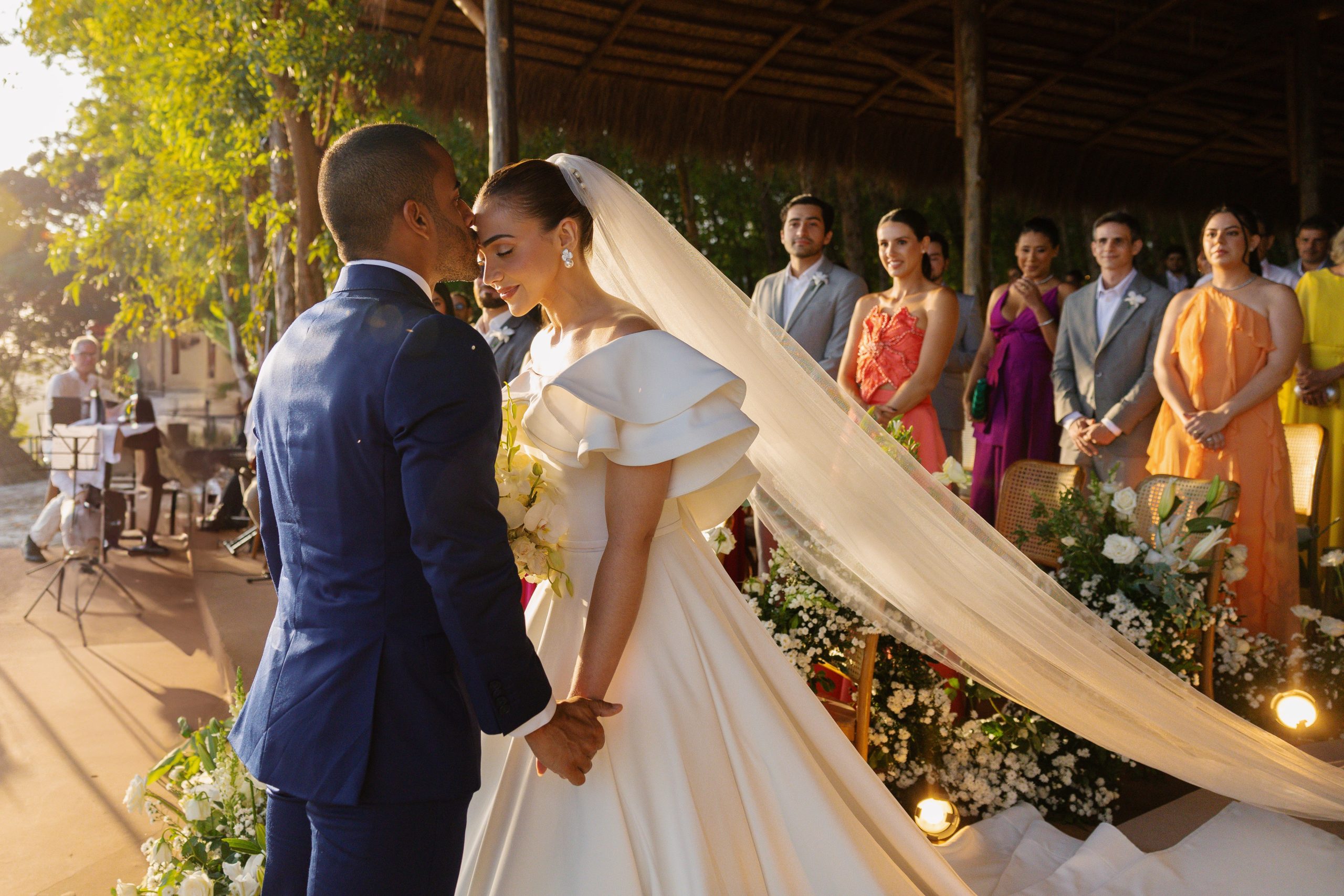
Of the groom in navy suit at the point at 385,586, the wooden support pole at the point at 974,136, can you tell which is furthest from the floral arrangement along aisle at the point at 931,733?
the wooden support pole at the point at 974,136

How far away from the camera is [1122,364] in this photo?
5020 mm

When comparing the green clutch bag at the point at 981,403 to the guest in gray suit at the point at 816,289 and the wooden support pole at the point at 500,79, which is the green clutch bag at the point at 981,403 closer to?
the guest in gray suit at the point at 816,289

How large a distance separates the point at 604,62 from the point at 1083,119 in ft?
19.4

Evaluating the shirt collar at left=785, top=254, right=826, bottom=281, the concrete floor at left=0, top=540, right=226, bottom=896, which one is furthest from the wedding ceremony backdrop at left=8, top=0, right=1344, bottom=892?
the shirt collar at left=785, top=254, right=826, bottom=281

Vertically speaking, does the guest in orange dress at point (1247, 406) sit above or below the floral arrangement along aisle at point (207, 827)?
above

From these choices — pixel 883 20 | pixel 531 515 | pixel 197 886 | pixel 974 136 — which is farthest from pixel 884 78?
pixel 197 886

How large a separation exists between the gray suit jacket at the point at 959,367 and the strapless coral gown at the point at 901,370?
43cm

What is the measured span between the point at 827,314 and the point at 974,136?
321 cm

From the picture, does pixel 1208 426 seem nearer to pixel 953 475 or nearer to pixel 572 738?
pixel 953 475

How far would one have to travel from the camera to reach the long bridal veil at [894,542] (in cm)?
234

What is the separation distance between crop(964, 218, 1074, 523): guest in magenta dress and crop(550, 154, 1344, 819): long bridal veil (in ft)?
9.97

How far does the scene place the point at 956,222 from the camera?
18.5m

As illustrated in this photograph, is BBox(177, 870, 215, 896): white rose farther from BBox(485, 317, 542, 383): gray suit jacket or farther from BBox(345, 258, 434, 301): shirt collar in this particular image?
BBox(485, 317, 542, 383): gray suit jacket

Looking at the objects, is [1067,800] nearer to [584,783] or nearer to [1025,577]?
[1025,577]
